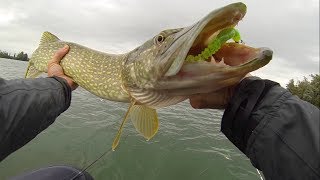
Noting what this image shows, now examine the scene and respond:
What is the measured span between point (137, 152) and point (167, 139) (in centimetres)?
113

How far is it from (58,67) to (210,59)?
2.16m

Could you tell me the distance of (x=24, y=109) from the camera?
1.72 metres

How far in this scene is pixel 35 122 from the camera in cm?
183

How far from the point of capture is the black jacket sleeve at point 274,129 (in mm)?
1180

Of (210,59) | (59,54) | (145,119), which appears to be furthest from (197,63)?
(59,54)

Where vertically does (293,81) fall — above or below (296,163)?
below

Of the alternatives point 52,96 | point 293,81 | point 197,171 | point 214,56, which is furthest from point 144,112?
point 293,81

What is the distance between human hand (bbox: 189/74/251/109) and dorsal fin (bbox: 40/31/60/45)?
2.77 m

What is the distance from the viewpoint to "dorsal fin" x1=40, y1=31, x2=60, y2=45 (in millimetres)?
3957

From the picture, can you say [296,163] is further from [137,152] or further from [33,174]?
[137,152]

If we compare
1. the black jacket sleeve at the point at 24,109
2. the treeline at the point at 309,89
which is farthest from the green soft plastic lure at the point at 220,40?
the treeline at the point at 309,89

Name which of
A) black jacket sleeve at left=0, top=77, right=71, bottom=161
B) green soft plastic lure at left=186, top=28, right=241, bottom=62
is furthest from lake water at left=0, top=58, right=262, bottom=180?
green soft plastic lure at left=186, top=28, right=241, bottom=62

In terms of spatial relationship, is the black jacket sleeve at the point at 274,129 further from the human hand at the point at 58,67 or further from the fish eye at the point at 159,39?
the human hand at the point at 58,67

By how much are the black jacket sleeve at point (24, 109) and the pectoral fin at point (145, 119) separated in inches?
23.3
